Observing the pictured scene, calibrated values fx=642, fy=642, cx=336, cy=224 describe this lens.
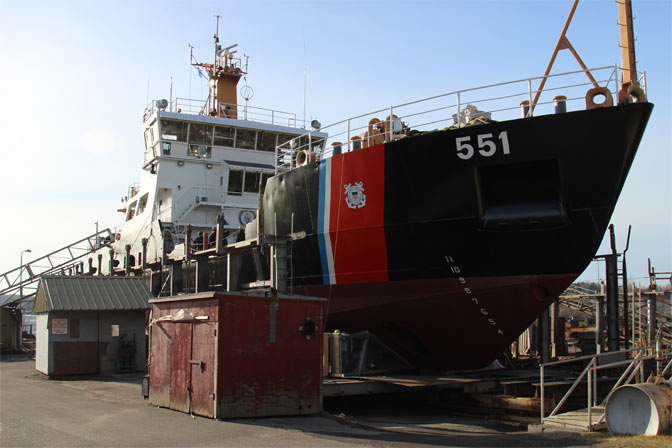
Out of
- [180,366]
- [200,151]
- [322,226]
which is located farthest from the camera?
[200,151]

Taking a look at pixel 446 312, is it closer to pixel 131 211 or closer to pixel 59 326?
pixel 59 326

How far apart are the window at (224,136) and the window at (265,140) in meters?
0.85

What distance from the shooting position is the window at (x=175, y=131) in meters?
19.0

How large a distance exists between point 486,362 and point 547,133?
4229 mm

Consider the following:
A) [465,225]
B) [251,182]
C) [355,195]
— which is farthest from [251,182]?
[465,225]

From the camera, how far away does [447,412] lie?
34.9 ft

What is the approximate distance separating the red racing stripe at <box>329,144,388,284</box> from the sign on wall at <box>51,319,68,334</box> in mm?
6986

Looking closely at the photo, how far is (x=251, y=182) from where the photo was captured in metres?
19.4

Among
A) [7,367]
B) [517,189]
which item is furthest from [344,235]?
[7,367]

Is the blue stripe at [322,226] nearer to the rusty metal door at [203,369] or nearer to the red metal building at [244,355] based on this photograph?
the red metal building at [244,355]

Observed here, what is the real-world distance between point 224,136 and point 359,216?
9.62m

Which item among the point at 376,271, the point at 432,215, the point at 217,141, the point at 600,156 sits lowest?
the point at 376,271

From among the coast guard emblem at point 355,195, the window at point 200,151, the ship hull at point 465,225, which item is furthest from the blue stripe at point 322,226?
the window at point 200,151

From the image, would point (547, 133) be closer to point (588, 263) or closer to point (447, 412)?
point (588, 263)
